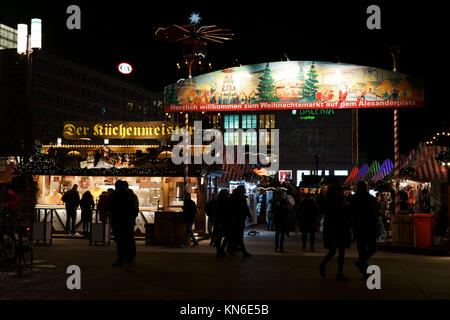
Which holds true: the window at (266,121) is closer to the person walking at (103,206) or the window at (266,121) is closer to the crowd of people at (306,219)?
the person walking at (103,206)

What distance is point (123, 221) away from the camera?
46.7ft

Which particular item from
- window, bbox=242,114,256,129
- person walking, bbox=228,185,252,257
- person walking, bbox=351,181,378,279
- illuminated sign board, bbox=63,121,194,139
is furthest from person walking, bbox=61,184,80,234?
window, bbox=242,114,256,129

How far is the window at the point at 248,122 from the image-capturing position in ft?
360

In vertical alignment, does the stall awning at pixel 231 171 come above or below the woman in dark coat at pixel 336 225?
above

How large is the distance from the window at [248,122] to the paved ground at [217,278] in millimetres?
91965

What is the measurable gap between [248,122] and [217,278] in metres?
97.9

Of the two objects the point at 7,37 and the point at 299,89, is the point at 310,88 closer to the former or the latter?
the point at 299,89

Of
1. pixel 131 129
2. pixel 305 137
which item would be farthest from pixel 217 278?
pixel 305 137

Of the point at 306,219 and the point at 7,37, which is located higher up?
the point at 7,37

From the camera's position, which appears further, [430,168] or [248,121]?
[248,121]

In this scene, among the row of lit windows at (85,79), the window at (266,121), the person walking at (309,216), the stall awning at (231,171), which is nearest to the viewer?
the person walking at (309,216)

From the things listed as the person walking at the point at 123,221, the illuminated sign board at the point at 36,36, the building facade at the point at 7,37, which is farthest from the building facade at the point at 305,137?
the person walking at the point at 123,221

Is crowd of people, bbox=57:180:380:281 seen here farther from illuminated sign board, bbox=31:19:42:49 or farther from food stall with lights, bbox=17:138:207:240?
illuminated sign board, bbox=31:19:42:49
